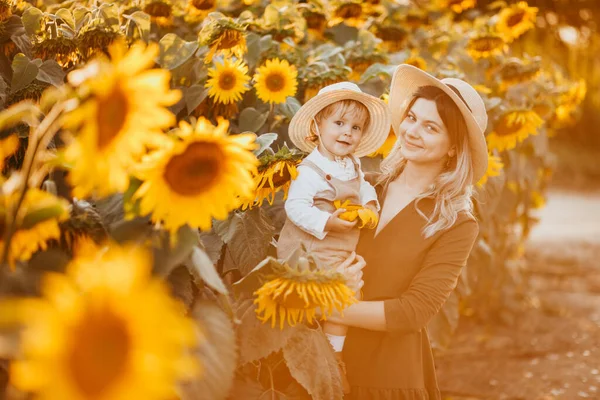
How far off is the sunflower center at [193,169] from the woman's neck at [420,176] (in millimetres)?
1137

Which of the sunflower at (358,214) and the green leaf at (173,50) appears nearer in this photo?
the sunflower at (358,214)

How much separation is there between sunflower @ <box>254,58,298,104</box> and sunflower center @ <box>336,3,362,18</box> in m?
0.76

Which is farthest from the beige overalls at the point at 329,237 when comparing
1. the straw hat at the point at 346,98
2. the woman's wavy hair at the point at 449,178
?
the woman's wavy hair at the point at 449,178

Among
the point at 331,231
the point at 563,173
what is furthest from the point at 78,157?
the point at 563,173

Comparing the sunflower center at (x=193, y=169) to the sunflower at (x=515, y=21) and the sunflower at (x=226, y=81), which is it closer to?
the sunflower at (x=226, y=81)

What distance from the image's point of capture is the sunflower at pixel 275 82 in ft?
7.43

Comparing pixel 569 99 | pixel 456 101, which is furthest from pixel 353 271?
pixel 569 99

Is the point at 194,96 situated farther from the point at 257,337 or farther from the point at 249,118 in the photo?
the point at 257,337

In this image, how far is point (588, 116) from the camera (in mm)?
13461

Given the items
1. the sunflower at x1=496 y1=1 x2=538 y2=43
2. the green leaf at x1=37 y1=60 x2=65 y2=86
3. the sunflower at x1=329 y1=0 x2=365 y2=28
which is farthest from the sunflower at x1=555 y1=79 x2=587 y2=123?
the green leaf at x1=37 y1=60 x2=65 y2=86

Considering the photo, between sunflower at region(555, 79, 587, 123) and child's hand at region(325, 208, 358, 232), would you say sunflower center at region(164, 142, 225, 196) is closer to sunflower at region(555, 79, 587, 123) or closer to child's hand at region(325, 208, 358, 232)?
child's hand at region(325, 208, 358, 232)

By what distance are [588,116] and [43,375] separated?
14.0m

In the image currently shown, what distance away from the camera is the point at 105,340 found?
0.83m

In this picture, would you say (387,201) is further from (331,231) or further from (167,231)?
(167,231)
